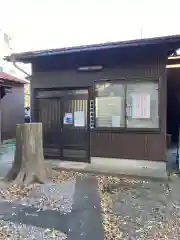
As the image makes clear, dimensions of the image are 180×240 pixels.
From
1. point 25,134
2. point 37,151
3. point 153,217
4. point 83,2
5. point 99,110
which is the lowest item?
point 153,217

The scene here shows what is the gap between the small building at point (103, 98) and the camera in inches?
281

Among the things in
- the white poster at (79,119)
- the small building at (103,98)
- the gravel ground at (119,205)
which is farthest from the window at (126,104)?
the gravel ground at (119,205)

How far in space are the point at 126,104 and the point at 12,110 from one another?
745 centimetres

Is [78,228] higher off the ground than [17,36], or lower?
lower

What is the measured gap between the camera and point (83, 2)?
41.2 feet

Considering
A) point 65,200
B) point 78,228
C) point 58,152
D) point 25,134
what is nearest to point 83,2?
point 58,152

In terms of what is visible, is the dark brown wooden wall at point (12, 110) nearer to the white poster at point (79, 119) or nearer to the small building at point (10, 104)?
the small building at point (10, 104)

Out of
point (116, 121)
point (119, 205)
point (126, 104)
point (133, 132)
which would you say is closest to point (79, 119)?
point (116, 121)

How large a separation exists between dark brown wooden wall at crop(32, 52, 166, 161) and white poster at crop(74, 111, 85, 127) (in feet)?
1.67

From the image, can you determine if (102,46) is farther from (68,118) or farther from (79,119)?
(68,118)

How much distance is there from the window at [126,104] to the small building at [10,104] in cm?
541

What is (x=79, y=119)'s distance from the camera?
813 centimetres

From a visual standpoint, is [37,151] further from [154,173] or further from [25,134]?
[154,173]

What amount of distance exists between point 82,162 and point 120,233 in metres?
4.69
